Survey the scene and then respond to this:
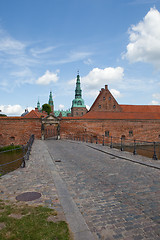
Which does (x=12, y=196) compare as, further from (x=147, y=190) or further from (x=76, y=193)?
(x=147, y=190)

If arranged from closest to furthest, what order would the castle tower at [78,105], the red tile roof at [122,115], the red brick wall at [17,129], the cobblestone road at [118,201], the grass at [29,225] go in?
the grass at [29,225], the cobblestone road at [118,201], the red brick wall at [17,129], the red tile roof at [122,115], the castle tower at [78,105]

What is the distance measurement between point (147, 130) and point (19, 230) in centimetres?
3459

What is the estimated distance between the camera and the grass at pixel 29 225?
119 inches

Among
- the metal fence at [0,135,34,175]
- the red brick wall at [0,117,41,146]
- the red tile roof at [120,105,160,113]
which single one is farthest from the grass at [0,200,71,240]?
the red tile roof at [120,105,160,113]

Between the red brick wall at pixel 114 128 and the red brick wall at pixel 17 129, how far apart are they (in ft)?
14.8

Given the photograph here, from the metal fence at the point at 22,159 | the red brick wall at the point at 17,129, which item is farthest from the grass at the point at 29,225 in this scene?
the red brick wall at the point at 17,129

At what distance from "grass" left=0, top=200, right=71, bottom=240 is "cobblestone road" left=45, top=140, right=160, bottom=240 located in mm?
626

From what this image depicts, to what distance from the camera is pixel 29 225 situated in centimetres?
332

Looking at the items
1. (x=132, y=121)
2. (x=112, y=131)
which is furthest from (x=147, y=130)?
(x=112, y=131)

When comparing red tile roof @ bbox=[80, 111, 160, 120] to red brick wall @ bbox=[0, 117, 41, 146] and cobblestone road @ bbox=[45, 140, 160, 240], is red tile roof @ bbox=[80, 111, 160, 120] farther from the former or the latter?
cobblestone road @ bbox=[45, 140, 160, 240]

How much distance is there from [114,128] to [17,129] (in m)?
16.5

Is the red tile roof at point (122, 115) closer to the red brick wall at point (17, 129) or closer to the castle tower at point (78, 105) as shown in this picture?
the red brick wall at point (17, 129)

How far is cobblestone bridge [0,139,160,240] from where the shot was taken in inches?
131

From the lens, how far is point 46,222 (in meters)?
3.44
